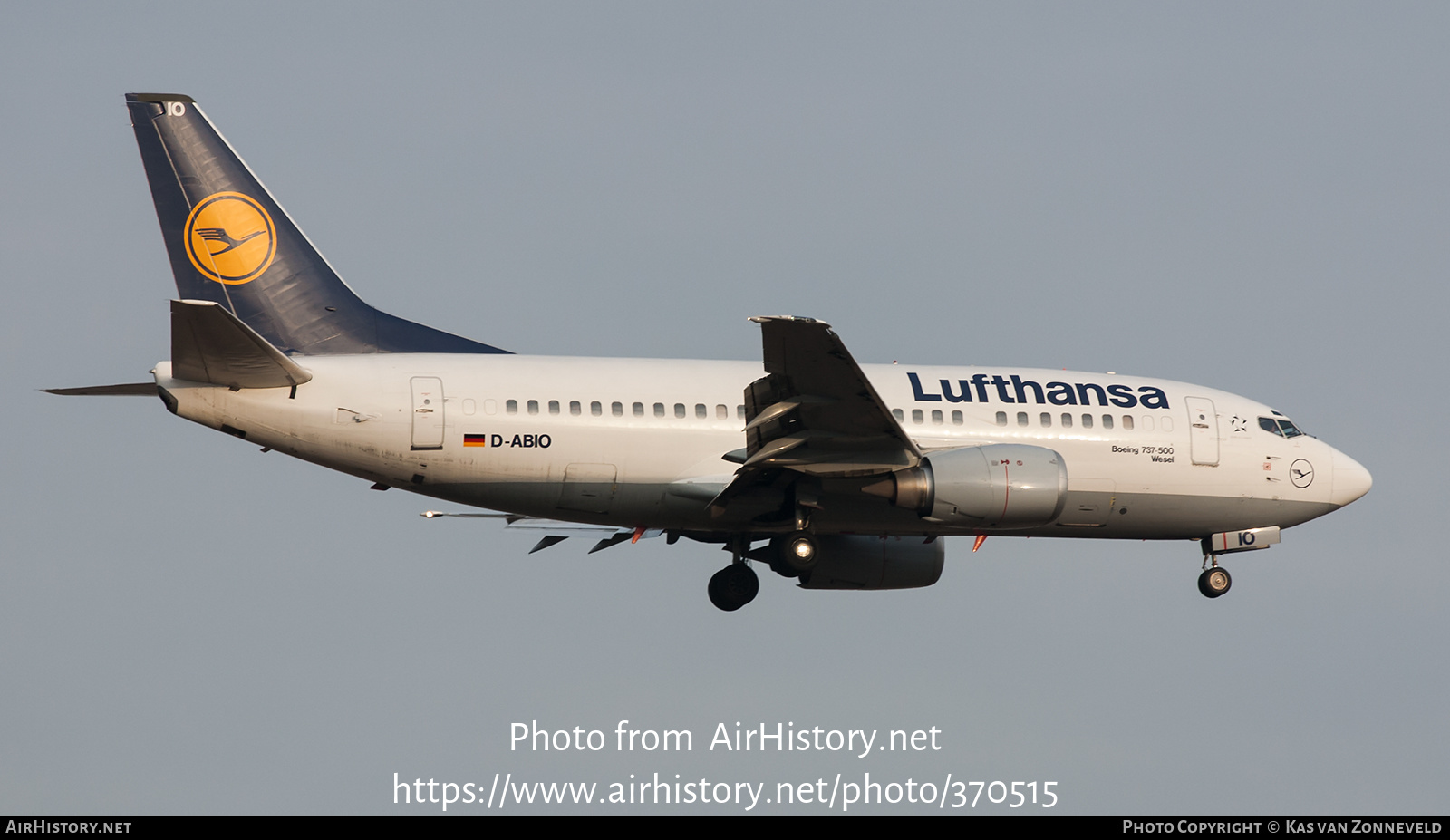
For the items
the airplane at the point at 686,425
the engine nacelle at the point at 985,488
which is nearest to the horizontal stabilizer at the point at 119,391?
the airplane at the point at 686,425

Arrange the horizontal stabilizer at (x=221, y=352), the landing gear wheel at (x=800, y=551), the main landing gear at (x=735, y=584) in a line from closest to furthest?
1. the horizontal stabilizer at (x=221, y=352)
2. the landing gear wheel at (x=800, y=551)
3. the main landing gear at (x=735, y=584)

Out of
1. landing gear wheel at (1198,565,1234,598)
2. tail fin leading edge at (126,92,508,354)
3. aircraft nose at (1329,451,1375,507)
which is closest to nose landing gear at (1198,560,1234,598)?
landing gear wheel at (1198,565,1234,598)

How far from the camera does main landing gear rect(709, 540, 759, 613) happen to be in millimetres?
28781

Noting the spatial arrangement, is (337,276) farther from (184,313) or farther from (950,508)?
(950,508)

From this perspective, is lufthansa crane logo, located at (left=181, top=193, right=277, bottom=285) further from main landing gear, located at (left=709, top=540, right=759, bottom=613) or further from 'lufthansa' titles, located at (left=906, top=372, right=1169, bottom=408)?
'lufthansa' titles, located at (left=906, top=372, right=1169, bottom=408)

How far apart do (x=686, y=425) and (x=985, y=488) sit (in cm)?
492

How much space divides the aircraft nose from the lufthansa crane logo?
19.7 m

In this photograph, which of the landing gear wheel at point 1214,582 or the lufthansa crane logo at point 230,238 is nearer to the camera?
the lufthansa crane logo at point 230,238

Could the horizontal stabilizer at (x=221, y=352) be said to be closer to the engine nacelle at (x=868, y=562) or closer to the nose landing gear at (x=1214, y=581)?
the engine nacelle at (x=868, y=562)

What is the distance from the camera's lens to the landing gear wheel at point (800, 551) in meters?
25.7

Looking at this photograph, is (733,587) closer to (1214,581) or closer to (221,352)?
(1214,581)

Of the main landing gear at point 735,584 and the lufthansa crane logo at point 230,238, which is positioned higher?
the lufthansa crane logo at point 230,238

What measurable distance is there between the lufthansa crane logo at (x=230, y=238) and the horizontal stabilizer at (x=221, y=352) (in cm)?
281

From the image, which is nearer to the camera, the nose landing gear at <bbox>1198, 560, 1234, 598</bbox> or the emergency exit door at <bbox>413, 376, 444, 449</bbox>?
the emergency exit door at <bbox>413, 376, 444, 449</bbox>
